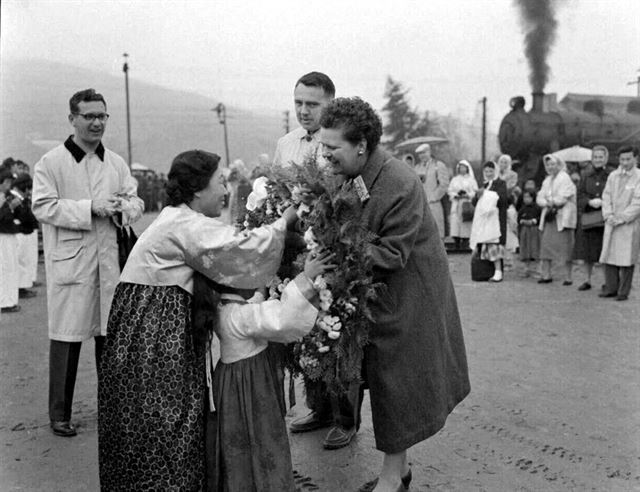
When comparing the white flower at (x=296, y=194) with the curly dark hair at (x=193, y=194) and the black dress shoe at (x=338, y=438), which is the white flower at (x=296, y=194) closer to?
the curly dark hair at (x=193, y=194)

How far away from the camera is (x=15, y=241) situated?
9695 mm

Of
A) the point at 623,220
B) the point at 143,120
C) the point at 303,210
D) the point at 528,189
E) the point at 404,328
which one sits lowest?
the point at 404,328

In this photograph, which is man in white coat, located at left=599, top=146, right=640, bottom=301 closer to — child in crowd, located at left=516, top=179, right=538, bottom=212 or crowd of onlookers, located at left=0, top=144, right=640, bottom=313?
crowd of onlookers, located at left=0, top=144, right=640, bottom=313

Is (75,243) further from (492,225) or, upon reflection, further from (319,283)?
(492,225)

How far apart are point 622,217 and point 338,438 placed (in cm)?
660

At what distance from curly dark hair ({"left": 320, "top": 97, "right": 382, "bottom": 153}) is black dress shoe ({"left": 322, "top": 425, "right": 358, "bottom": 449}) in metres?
1.98

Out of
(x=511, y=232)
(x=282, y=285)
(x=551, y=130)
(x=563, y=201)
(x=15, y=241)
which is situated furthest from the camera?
(x=551, y=130)

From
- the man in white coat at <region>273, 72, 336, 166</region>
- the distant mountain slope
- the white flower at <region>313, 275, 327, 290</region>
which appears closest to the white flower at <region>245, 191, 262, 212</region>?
the white flower at <region>313, 275, 327, 290</region>

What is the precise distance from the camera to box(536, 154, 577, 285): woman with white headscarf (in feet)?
35.3

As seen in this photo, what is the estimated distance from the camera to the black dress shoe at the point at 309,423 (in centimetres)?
465

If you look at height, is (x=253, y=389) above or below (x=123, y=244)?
below

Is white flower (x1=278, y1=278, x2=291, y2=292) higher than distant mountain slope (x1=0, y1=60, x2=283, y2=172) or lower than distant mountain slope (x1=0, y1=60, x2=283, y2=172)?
lower

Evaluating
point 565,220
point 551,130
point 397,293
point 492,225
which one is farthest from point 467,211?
point 397,293

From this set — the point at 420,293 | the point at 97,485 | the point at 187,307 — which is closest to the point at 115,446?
the point at 187,307
